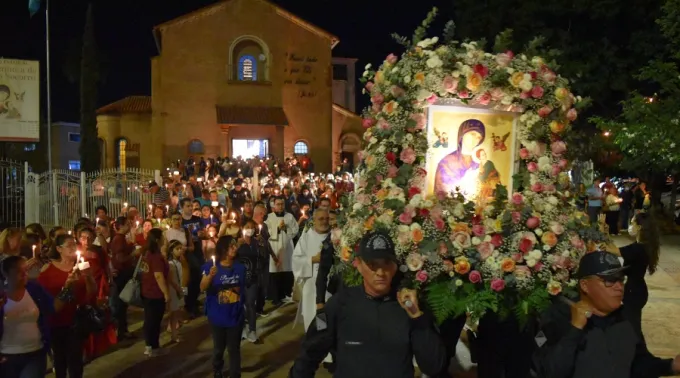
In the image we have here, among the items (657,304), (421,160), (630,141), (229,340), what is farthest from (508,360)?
(630,141)

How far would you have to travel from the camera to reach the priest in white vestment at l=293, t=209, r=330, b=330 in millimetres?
8812

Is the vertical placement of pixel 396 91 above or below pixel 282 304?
above

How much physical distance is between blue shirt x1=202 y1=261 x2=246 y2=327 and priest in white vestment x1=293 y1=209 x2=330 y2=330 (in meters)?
1.62

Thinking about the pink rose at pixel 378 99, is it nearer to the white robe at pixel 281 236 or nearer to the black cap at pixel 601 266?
the black cap at pixel 601 266

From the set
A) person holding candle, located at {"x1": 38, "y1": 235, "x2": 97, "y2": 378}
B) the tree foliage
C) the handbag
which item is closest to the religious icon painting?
person holding candle, located at {"x1": 38, "y1": 235, "x2": 97, "y2": 378}

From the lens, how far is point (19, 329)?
5.53 metres

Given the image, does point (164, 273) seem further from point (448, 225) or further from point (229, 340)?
point (448, 225)

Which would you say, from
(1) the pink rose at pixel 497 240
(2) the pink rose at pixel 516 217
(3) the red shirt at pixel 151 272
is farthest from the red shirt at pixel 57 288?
(2) the pink rose at pixel 516 217

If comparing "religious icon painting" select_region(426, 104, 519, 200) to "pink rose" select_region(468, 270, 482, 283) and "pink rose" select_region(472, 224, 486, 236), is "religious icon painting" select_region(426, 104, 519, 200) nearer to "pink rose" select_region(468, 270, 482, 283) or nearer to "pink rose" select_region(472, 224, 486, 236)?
"pink rose" select_region(472, 224, 486, 236)

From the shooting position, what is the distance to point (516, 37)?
24.7m

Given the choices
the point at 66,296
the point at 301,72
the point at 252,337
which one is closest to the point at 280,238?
the point at 252,337

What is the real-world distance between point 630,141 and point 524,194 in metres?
11.8

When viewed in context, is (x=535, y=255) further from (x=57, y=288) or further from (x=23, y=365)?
(x=57, y=288)

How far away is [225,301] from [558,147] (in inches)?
152
